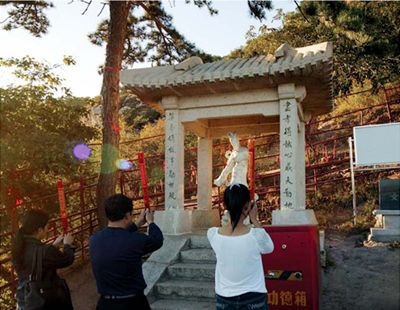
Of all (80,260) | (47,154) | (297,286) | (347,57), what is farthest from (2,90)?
(347,57)

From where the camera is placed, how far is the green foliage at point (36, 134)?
18.3ft

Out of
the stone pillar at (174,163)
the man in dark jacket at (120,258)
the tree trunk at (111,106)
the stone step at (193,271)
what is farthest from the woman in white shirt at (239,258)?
the tree trunk at (111,106)

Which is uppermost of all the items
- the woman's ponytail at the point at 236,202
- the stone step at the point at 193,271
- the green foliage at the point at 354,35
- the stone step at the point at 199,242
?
the green foliage at the point at 354,35

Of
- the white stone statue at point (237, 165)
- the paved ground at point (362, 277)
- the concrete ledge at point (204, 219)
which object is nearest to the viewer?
the paved ground at point (362, 277)

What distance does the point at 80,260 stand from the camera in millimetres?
7562

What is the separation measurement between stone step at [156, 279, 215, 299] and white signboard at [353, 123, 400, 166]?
395cm

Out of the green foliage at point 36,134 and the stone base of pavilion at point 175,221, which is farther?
the stone base of pavilion at point 175,221

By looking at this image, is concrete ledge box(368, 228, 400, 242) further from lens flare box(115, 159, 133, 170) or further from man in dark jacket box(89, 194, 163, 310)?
man in dark jacket box(89, 194, 163, 310)

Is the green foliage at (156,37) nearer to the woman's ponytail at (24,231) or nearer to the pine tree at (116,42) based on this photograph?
the pine tree at (116,42)

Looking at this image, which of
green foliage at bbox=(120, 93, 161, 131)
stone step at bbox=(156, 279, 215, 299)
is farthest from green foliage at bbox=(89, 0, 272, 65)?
green foliage at bbox=(120, 93, 161, 131)

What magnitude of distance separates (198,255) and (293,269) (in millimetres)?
2138

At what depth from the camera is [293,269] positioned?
13.6 feet

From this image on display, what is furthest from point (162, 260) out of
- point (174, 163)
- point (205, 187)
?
point (205, 187)

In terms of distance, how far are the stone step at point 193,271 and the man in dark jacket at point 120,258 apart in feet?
8.92
